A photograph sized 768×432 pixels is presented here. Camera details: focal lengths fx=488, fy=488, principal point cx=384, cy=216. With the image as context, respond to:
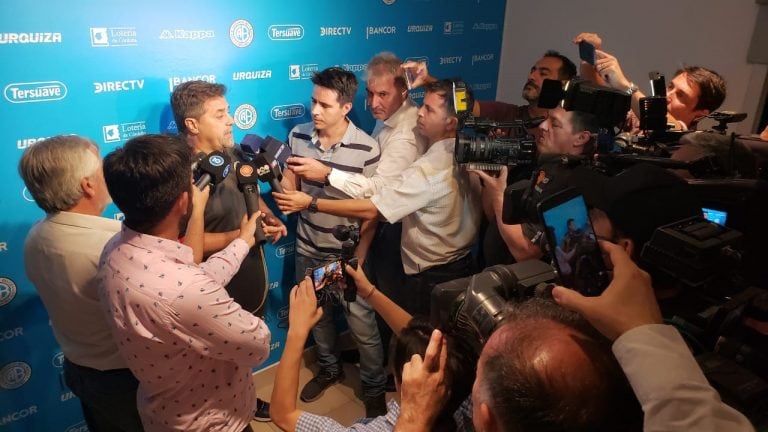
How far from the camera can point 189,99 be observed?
1.93m

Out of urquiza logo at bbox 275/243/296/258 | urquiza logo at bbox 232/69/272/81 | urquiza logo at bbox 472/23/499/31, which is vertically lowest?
urquiza logo at bbox 275/243/296/258

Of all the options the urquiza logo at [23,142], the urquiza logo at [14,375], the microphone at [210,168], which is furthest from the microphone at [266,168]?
the urquiza logo at [14,375]

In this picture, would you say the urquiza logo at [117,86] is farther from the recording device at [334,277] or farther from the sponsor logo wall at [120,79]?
the recording device at [334,277]

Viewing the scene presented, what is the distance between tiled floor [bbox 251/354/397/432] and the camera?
2.55m

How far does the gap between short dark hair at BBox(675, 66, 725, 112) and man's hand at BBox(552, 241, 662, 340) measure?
1877 millimetres

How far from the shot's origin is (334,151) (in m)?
2.39

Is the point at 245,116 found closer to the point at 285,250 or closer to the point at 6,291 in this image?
the point at 285,250

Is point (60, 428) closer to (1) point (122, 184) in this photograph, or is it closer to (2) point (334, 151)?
(1) point (122, 184)

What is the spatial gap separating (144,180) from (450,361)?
0.83m

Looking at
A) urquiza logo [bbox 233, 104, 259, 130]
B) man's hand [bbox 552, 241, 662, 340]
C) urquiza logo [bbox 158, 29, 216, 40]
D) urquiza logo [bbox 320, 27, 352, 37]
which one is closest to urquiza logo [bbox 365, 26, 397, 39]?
urquiza logo [bbox 320, 27, 352, 37]

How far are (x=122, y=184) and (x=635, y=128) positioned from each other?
2.32 m

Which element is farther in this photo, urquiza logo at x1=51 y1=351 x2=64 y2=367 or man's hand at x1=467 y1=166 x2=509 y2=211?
urquiza logo at x1=51 y1=351 x2=64 y2=367

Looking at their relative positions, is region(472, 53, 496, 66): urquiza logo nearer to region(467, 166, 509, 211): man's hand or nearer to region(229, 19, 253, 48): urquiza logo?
region(229, 19, 253, 48): urquiza logo

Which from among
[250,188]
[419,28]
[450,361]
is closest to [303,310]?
[450,361]
